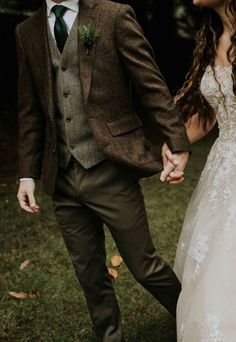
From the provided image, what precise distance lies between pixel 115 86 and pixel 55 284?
2.06 m

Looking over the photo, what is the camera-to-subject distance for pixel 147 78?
2.77m

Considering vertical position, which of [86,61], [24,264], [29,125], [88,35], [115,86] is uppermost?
[88,35]

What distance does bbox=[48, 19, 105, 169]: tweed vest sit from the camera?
2818 millimetres

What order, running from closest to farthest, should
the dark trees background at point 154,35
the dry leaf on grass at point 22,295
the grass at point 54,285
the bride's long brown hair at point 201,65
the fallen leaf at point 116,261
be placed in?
the bride's long brown hair at point 201,65, the grass at point 54,285, the dry leaf on grass at point 22,295, the fallen leaf at point 116,261, the dark trees background at point 154,35

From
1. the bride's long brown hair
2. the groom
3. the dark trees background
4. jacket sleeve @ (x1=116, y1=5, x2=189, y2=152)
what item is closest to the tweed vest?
the groom

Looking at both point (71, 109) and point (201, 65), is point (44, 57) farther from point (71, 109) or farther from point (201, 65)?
point (201, 65)

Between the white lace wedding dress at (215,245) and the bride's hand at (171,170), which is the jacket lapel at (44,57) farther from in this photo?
the white lace wedding dress at (215,245)

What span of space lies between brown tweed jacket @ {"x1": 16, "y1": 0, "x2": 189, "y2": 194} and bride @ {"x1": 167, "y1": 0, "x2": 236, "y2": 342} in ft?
0.81

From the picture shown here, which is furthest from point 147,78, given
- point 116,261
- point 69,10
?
point 116,261

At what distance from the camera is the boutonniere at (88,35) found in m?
2.73

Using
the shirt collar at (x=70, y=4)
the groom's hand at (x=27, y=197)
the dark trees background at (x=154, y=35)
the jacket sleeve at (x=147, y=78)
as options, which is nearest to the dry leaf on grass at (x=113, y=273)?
the groom's hand at (x=27, y=197)

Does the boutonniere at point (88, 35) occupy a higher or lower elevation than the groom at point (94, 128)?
higher

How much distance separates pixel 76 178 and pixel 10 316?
1.41 meters

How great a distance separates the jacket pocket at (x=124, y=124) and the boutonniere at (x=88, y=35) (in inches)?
14.2
